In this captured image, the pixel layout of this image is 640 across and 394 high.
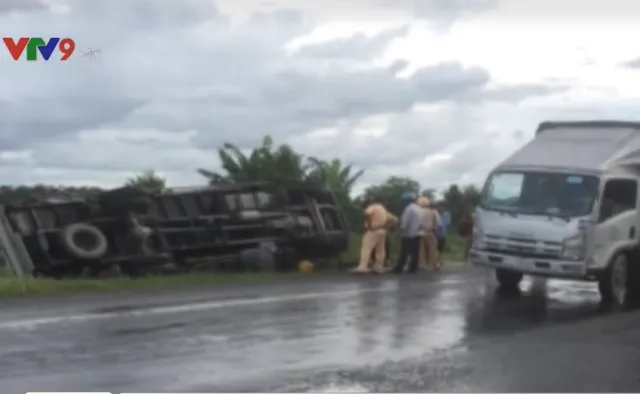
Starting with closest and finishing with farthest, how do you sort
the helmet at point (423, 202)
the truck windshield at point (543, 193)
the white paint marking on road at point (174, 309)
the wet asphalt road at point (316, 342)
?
the wet asphalt road at point (316, 342), the white paint marking on road at point (174, 309), the truck windshield at point (543, 193), the helmet at point (423, 202)

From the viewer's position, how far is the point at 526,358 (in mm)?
12742

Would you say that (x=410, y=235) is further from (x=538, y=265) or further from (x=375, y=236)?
(x=538, y=265)

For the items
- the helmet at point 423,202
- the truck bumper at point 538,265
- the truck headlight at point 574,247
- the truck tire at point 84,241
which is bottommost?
the truck bumper at point 538,265

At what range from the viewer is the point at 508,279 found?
66.5 ft

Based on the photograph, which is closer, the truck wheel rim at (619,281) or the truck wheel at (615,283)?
the truck wheel at (615,283)

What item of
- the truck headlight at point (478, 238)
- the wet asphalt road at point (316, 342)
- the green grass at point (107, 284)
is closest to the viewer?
the wet asphalt road at point (316, 342)

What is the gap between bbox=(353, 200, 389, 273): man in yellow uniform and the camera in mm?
24859

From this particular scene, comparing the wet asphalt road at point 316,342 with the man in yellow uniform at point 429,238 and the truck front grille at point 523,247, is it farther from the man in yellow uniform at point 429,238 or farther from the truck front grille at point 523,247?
the man in yellow uniform at point 429,238

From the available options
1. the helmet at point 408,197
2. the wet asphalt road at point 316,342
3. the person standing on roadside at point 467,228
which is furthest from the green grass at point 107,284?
the person standing on roadside at point 467,228

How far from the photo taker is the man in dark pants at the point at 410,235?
24.9m

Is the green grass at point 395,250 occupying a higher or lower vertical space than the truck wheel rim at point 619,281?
higher

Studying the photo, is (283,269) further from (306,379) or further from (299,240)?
(306,379)

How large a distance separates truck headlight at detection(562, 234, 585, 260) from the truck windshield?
1.23 feet

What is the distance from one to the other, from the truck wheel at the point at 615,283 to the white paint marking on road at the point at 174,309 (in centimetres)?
336
